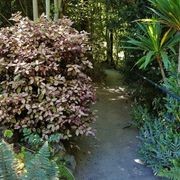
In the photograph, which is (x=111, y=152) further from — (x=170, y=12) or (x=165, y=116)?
(x=170, y=12)

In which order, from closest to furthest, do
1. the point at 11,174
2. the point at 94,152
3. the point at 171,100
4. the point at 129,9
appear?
1. the point at 11,174
2. the point at 171,100
3. the point at 94,152
4. the point at 129,9

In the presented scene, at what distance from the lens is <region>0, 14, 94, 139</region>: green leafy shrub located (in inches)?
138

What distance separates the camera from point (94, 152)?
4.09 meters

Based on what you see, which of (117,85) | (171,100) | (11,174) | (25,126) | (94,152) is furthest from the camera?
(117,85)

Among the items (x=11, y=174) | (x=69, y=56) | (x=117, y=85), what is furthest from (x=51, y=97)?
(x=117, y=85)

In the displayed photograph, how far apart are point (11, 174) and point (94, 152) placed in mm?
2843

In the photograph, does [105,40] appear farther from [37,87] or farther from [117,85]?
[37,87]

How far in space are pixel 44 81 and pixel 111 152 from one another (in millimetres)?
1215

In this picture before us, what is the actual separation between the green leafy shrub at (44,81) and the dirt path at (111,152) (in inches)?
17.2

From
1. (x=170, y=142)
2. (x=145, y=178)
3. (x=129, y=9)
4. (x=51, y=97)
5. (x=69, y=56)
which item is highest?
(x=129, y=9)

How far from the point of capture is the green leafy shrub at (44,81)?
350 cm

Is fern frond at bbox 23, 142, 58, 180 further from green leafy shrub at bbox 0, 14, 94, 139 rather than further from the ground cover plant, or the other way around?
the ground cover plant

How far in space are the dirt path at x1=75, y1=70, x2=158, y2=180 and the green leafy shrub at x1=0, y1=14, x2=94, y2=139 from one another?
1.43ft

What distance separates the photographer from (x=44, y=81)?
3680mm
